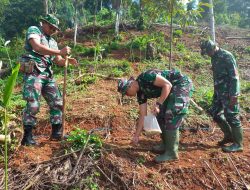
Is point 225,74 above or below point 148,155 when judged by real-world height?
above

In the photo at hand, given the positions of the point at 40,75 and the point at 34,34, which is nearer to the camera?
the point at 34,34

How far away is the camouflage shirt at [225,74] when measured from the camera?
4586 millimetres

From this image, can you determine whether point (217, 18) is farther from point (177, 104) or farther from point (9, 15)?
point (177, 104)

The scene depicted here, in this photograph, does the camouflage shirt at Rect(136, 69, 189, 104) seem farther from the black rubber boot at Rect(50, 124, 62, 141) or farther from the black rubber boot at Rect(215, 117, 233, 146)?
the black rubber boot at Rect(50, 124, 62, 141)

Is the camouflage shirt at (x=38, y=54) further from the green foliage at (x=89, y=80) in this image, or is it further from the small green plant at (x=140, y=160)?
the green foliage at (x=89, y=80)

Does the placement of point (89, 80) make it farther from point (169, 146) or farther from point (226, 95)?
point (169, 146)

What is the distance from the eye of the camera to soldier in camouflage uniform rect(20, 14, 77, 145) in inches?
165

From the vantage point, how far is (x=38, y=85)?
4.30 m

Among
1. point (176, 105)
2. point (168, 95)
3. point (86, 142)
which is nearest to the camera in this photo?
point (86, 142)

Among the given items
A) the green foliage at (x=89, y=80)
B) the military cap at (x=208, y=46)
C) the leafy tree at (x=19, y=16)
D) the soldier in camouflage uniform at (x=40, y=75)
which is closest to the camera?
the soldier in camouflage uniform at (x=40, y=75)

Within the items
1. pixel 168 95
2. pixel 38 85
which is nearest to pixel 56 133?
pixel 38 85

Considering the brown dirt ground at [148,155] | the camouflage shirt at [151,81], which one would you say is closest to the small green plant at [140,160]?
the brown dirt ground at [148,155]

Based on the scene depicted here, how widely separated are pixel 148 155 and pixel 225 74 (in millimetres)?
1633

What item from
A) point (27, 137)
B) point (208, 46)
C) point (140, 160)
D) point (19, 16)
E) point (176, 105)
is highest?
point (19, 16)
